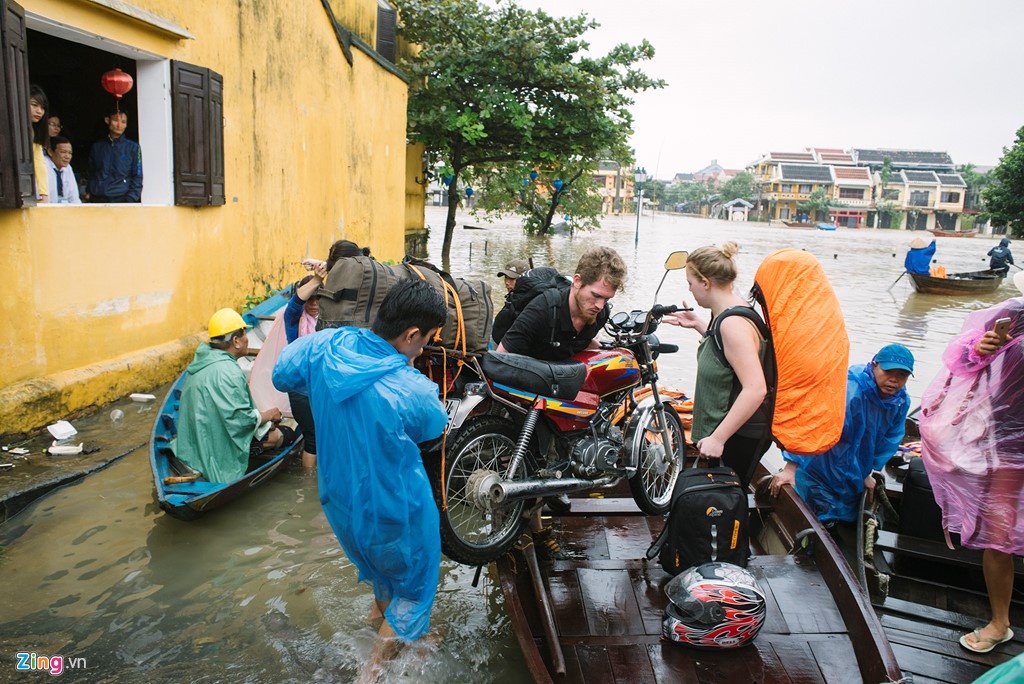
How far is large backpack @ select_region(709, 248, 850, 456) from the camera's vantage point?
11.1 feet

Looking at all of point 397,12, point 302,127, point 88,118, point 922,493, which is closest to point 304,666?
point 922,493

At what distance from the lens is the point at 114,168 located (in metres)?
6.83

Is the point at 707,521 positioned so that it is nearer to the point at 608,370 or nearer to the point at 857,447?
the point at 608,370

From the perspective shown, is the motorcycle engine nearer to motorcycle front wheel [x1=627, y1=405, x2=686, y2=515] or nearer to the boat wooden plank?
motorcycle front wheel [x1=627, y1=405, x2=686, y2=515]

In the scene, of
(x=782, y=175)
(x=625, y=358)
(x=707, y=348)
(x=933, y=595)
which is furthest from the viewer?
(x=782, y=175)

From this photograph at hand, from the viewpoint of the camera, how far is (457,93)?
14758 millimetres

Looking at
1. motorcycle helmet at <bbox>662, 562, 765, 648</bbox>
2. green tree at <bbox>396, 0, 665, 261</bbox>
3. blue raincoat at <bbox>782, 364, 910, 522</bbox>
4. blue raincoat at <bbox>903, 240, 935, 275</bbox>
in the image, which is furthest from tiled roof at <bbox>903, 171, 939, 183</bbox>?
motorcycle helmet at <bbox>662, 562, 765, 648</bbox>

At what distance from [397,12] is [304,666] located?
14.1m

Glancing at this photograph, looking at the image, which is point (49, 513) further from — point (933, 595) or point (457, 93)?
point (457, 93)

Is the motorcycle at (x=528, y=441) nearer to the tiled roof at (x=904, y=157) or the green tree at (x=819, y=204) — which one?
the green tree at (x=819, y=204)

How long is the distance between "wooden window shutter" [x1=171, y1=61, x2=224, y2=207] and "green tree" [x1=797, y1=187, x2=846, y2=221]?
70717 mm

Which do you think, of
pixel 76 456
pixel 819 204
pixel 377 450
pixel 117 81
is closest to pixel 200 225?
pixel 117 81

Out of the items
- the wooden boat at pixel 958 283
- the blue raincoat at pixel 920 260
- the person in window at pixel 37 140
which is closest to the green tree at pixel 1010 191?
the wooden boat at pixel 958 283

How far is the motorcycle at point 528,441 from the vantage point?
3.36 meters
